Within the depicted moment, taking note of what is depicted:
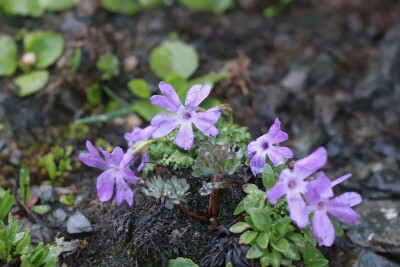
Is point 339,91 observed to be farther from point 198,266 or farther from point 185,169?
point 198,266

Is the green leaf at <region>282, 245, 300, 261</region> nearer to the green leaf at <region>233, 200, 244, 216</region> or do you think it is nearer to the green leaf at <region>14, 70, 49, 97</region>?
the green leaf at <region>233, 200, 244, 216</region>

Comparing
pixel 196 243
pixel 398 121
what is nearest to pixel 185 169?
pixel 196 243

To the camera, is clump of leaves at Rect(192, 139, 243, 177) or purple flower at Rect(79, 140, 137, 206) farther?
purple flower at Rect(79, 140, 137, 206)

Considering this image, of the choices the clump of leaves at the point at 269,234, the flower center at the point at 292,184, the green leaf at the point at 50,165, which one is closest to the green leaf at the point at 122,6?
the green leaf at the point at 50,165

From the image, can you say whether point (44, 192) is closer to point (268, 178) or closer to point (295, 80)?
point (268, 178)

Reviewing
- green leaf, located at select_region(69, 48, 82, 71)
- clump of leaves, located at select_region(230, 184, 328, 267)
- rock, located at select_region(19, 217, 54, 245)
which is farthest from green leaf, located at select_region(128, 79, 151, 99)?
clump of leaves, located at select_region(230, 184, 328, 267)

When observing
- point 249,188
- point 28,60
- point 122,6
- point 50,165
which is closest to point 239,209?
point 249,188

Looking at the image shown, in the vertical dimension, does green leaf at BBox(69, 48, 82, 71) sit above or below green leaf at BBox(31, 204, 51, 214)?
above
